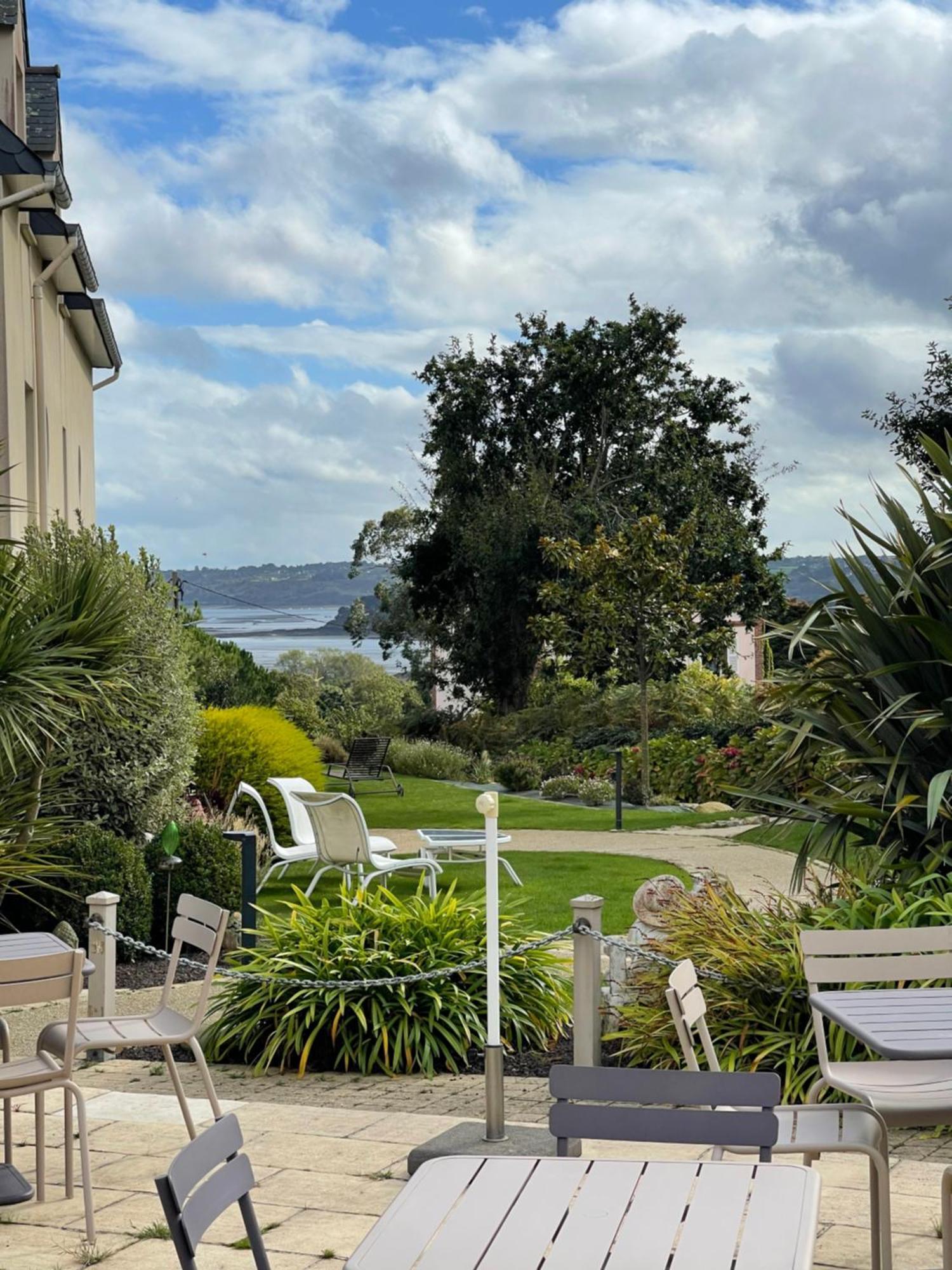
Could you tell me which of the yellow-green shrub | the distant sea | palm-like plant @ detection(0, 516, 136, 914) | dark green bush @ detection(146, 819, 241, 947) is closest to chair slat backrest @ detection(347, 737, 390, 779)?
the yellow-green shrub

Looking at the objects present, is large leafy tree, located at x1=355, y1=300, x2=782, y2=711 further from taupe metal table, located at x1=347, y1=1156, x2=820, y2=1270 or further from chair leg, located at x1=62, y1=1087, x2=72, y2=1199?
taupe metal table, located at x1=347, y1=1156, x2=820, y2=1270

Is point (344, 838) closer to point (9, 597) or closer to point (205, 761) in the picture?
point (9, 597)

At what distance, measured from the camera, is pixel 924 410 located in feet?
81.4

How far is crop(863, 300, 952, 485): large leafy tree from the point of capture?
24.7 meters

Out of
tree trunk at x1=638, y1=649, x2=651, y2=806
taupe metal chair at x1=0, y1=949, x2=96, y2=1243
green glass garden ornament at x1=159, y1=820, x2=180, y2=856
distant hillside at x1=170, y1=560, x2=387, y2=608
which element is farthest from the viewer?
distant hillside at x1=170, y1=560, x2=387, y2=608

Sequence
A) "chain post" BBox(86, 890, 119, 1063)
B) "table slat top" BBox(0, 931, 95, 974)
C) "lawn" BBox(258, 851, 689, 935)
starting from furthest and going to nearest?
"lawn" BBox(258, 851, 689, 935), "chain post" BBox(86, 890, 119, 1063), "table slat top" BBox(0, 931, 95, 974)

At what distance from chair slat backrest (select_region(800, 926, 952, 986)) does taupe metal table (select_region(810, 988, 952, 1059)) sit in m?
0.08

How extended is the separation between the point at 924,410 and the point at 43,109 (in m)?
16.3

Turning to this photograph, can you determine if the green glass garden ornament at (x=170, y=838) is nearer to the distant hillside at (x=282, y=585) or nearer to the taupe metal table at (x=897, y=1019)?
the taupe metal table at (x=897, y=1019)

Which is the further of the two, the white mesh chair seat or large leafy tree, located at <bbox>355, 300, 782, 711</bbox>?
large leafy tree, located at <bbox>355, 300, 782, 711</bbox>

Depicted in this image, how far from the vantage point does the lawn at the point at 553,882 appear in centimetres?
1074

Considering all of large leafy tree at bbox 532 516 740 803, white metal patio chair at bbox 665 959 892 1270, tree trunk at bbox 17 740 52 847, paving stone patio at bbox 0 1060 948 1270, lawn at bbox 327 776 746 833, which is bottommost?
lawn at bbox 327 776 746 833

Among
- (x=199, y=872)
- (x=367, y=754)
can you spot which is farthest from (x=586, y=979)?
(x=367, y=754)

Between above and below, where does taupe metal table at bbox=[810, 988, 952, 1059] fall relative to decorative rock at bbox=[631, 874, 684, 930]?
above
